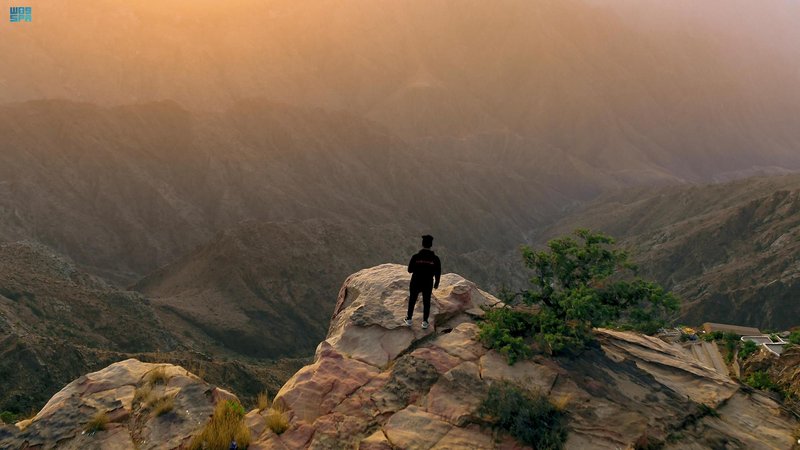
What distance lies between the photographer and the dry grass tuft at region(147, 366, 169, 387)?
26.4 ft

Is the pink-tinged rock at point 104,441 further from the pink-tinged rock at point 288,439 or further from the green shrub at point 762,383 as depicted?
the green shrub at point 762,383

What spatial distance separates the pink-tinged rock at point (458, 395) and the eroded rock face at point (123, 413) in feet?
11.5

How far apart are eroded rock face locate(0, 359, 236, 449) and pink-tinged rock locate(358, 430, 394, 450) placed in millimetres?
2468

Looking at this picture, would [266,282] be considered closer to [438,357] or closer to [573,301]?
[438,357]

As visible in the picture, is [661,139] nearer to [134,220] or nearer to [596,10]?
[596,10]

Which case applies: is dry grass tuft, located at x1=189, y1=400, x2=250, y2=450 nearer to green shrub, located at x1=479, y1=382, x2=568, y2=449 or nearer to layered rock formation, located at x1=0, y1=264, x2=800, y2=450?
layered rock formation, located at x1=0, y1=264, x2=800, y2=450

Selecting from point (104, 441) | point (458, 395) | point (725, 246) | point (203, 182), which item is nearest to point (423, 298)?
point (458, 395)

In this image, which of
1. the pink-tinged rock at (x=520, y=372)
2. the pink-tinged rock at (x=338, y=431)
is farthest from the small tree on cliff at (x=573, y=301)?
the pink-tinged rock at (x=338, y=431)

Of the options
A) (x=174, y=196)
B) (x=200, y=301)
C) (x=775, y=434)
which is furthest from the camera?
(x=174, y=196)

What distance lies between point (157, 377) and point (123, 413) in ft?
2.67

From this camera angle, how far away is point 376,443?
21.9 ft

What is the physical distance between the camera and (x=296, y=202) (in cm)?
5650

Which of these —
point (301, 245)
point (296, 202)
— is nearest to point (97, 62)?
point (296, 202)

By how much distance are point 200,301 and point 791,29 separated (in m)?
251
